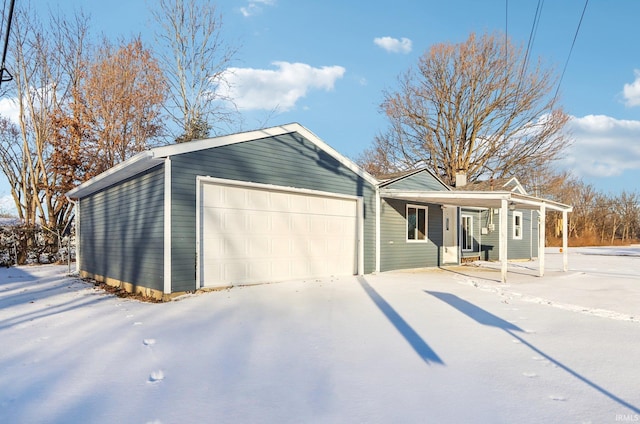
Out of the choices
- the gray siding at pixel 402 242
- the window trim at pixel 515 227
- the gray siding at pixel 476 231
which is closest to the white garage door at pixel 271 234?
the gray siding at pixel 402 242

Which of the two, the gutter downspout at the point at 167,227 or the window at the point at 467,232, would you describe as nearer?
the gutter downspout at the point at 167,227

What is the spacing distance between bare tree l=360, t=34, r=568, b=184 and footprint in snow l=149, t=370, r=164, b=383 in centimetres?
2101

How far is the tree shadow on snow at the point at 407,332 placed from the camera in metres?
4.07

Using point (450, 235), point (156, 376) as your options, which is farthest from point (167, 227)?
point (450, 235)

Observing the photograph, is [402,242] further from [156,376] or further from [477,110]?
[477,110]

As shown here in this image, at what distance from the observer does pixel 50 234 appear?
16.2m

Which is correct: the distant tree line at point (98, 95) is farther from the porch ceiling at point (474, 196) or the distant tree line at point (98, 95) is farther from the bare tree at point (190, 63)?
the porch ceiling at point (474, 196)

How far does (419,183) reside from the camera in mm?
13477

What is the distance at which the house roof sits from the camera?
7.21m

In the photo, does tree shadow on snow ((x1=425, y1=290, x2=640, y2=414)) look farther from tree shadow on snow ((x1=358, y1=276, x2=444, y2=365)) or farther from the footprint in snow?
the footprint in snow

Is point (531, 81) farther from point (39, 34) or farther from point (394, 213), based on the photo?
point (39, 34)

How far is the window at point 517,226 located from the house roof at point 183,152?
10.5m

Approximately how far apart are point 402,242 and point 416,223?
40.5 inches

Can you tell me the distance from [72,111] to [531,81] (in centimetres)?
2258
